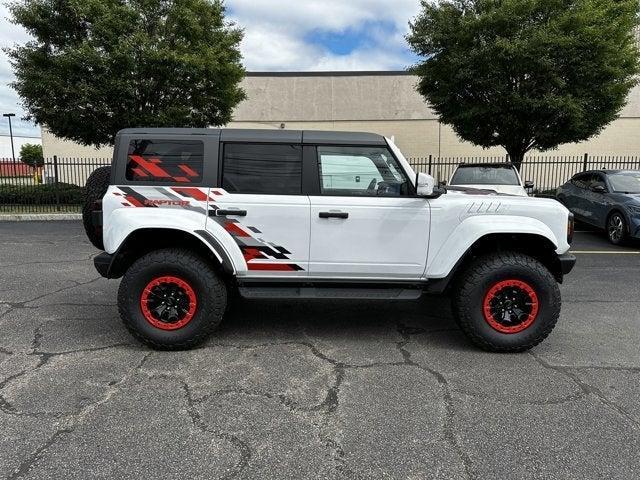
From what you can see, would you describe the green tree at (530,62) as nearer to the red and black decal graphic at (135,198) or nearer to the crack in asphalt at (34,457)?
the red and black decal graphic at (135,198)

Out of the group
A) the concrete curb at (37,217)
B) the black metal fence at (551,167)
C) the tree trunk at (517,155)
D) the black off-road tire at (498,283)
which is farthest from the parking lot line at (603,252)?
the black metal fence at (551,167)

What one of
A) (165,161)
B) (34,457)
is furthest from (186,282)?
(34,457)

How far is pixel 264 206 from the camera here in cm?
400

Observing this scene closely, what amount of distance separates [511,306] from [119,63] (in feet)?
37.4

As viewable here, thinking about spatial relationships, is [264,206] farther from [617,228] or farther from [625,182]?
[625,182]

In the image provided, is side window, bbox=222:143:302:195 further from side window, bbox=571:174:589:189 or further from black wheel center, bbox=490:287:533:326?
side window, bbox=571:174:589:189

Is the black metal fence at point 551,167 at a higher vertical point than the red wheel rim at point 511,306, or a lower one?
higher

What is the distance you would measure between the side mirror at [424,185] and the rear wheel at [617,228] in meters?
7.35

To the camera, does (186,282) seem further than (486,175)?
No

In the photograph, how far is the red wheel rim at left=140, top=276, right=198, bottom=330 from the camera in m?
4.05

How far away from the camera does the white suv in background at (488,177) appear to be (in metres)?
10.5

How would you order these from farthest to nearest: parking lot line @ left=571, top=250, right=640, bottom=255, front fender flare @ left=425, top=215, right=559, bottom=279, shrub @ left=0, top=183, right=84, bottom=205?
shrub @ left=0, top=183, right=84, bottom=205, parking lot line @ left=571, top=250, right=640, bottom=255, front fender flare @ left=425, top=215, right=559, bottom=279

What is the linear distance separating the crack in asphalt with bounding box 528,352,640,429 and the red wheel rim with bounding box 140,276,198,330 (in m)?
2.93

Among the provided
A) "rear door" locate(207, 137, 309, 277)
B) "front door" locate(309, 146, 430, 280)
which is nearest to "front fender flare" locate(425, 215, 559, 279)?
"front door" locate(309, 146, 430, 280)
